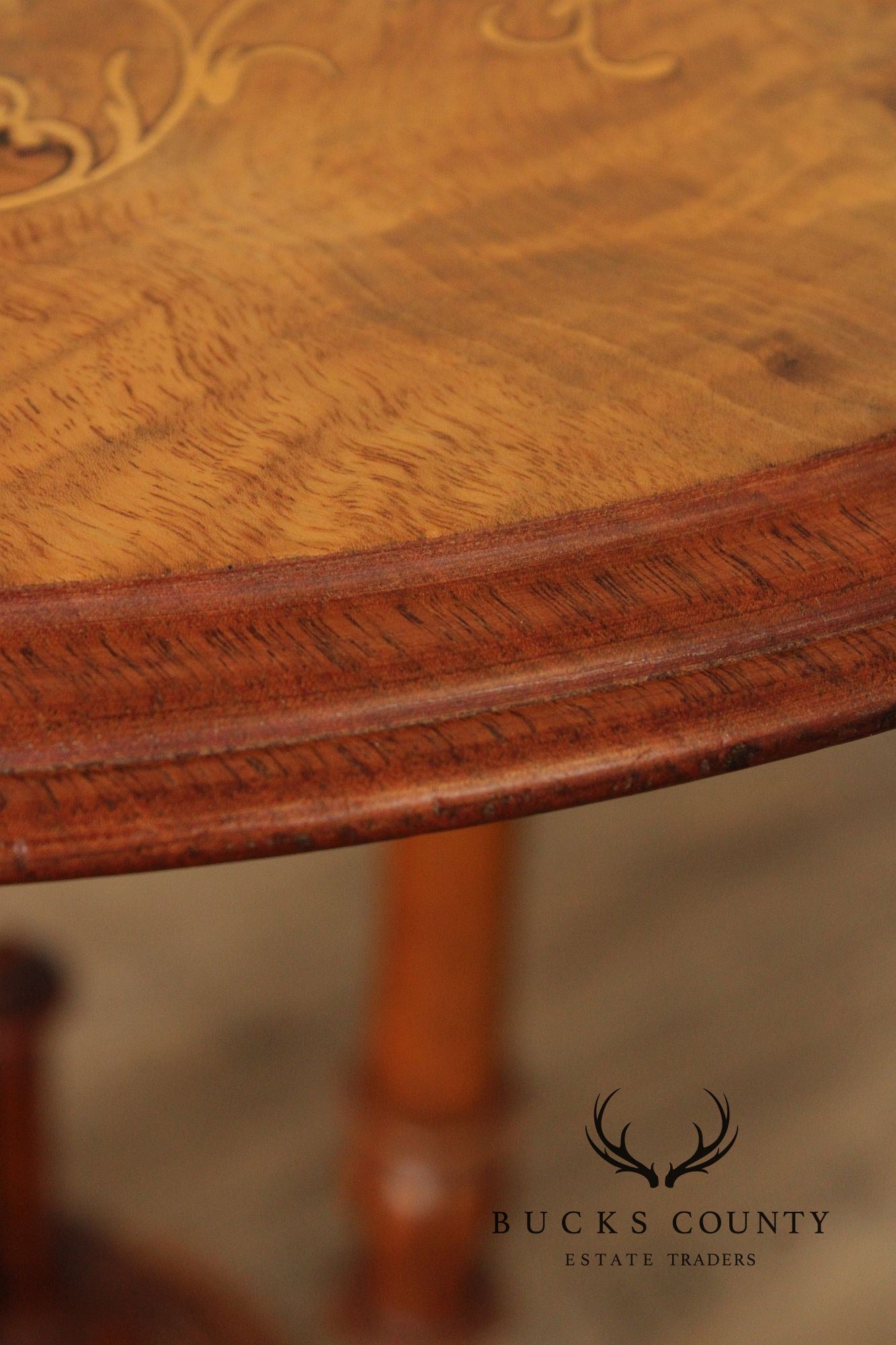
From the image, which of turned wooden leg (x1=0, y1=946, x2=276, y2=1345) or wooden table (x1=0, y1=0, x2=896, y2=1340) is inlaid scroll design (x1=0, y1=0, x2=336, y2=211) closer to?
wooden table (x1=0, y1=0, x2=896, y2=1340)

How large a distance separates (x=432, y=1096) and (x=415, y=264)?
508 millimetres

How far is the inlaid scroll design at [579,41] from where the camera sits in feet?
1.42

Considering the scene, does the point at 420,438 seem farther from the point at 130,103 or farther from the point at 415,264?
the point at 130,103

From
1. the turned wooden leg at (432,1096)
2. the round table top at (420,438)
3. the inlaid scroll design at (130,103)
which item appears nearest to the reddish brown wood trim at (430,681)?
the round table top at (420,438)

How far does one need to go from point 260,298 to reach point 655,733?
139mm

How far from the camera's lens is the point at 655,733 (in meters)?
0.24

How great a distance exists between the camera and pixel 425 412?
296mm

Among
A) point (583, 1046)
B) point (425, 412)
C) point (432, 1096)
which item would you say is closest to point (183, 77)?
point (425, 412)

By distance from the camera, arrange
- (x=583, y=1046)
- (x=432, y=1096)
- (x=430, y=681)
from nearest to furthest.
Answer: (x=430, y=681) < (x=432, y=1096) < (x=583, y=1046)

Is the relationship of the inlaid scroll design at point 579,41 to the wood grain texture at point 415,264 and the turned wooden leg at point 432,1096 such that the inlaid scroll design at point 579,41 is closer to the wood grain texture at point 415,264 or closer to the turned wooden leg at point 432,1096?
the wood grain texture at point 415,264

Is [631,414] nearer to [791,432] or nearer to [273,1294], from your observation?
[791,432]

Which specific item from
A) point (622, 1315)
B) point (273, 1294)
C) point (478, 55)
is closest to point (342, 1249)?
point (273, 1294)

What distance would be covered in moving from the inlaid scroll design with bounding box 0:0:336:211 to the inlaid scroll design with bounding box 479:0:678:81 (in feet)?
0.17

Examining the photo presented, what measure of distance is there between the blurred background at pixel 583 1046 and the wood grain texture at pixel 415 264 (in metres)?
0.50
